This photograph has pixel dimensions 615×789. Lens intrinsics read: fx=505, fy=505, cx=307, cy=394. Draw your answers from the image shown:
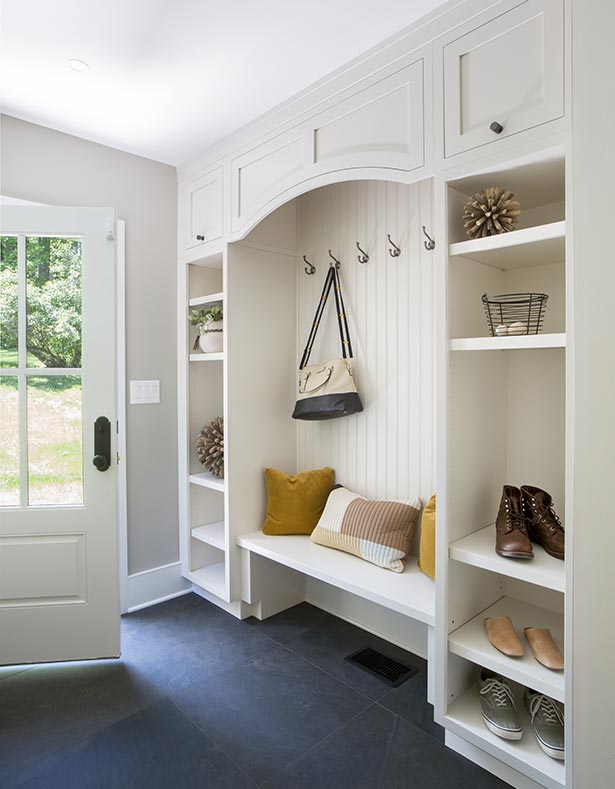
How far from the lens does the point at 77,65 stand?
79.4 inches

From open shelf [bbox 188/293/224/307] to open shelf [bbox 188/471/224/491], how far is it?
99 cm

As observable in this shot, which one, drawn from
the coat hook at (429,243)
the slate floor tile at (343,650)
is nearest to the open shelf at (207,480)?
the slate floor tile at (343,650)

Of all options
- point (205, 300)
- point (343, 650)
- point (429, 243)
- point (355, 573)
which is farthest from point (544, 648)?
point (205, 300)

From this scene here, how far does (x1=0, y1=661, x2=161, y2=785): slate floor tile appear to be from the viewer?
179 cm

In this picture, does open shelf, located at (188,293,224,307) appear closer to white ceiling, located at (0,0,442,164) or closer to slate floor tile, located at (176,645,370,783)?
white ceiling, located at (0,0,442,164)

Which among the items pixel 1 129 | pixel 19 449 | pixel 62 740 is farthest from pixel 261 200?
pixel 62 740

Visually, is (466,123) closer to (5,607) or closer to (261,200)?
(261,200)

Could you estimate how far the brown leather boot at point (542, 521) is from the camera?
1.61 m

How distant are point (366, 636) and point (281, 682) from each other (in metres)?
0.54

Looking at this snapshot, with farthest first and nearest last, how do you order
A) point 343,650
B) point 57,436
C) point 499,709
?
point 343,650 → point 57,436 → point 499,709

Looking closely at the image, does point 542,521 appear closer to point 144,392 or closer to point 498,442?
point 498,442

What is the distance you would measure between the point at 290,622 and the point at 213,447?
1.01 meters

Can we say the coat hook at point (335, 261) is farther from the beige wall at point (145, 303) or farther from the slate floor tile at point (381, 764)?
the slate floor tile at point (381, 764)

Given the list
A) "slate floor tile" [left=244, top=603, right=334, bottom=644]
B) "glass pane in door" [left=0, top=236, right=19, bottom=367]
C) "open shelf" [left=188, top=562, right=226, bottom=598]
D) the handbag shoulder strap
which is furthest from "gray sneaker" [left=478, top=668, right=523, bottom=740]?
"glass pane in door" [left=0, top=236, right=19, bottom=367]
